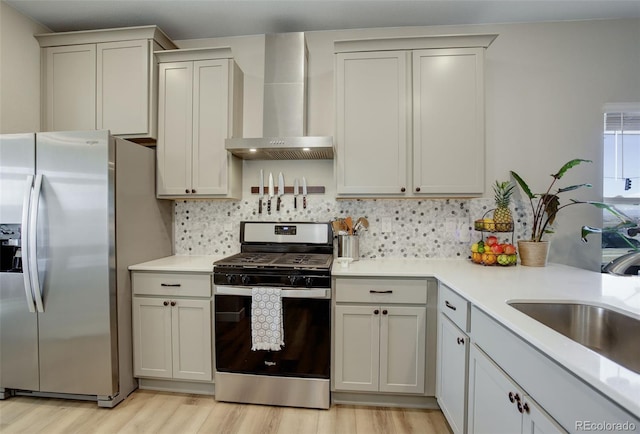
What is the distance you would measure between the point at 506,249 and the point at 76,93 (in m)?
3.44

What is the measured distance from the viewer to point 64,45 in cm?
237

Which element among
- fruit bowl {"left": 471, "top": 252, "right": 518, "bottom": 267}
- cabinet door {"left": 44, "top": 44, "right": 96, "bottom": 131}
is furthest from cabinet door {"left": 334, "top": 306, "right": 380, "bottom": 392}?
cabinet door {"left": 44, "top": 44, "right": 96, "bottom": 131}

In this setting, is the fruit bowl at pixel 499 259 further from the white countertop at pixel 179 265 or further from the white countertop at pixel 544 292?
the white countertop at pixel 179 265

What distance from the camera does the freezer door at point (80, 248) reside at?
1.91 metres

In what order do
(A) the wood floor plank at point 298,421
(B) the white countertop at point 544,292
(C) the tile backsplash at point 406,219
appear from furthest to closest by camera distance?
1. (C) the tile backsplash at point 406,219
2. (A) the wood floor plank at point 298,421
3. (B) the white countertop at point 544,292

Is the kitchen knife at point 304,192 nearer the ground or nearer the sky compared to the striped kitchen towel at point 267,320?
nearer the sky

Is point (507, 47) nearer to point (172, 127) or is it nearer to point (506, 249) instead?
point (506, 249)

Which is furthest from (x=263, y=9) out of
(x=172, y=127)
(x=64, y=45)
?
(x=64, y=45)

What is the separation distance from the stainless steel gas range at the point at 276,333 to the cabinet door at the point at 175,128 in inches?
32.6

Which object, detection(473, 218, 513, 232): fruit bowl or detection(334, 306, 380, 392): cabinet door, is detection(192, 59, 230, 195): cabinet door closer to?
detection(334, 306, 380, 392): cabinet door

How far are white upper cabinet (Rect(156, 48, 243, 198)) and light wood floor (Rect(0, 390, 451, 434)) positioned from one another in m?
1.47

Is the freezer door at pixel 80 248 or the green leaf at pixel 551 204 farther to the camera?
the green leaf at pixel 551 204

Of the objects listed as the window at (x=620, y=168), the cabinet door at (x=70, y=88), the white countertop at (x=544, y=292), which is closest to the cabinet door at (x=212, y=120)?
the cabinet door at (x=70, y=88)

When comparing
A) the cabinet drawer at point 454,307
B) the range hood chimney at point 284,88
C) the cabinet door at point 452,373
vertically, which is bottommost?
the cabinet door at point 452,373
